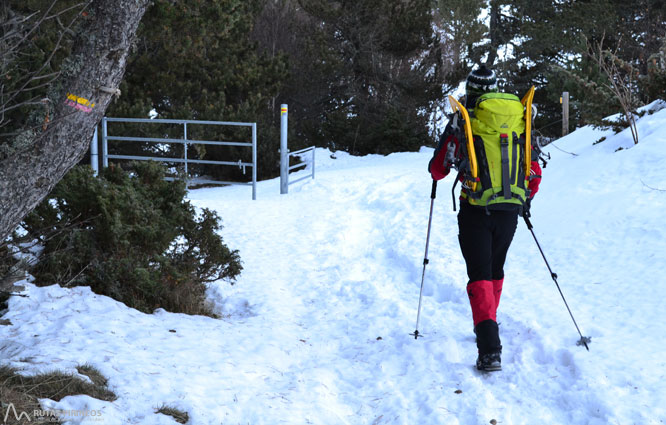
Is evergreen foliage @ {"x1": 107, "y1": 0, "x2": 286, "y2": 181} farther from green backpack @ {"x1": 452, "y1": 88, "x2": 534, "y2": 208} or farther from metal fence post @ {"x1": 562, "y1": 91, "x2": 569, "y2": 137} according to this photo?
green backpack @ {"x1": 452, "y1": 88, "x2": 534, "y2": 208}

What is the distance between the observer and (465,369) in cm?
439

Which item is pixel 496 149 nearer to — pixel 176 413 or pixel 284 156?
pixel 176 413

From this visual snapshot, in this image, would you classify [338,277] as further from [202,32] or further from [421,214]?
[202,32]

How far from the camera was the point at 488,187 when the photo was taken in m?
4.18

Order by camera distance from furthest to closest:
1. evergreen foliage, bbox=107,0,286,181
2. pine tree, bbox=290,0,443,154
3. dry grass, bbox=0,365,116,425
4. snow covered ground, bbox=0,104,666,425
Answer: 1. pine tree, bbox=290,0,443,154
2. evergreen foliage, bbox=107,0,286,181
3. snow covered ground, bbox=0,104,666,425
4. dry grass, bbox=0,365,116,425

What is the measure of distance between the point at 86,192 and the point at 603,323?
13.7ft

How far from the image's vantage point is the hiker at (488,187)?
420 centimetres

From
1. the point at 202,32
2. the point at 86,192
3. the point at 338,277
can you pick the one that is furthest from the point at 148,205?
the point at 202,32

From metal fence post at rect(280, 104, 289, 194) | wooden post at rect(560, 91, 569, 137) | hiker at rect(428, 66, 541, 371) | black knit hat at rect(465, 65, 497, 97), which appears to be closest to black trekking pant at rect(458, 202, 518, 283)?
hiker at rect(428, 66, 541, 371)

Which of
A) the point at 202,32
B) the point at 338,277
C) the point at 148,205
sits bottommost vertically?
the point at 338,277

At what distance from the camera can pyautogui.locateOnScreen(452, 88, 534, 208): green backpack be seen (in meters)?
4.18

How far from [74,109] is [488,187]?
244 cm

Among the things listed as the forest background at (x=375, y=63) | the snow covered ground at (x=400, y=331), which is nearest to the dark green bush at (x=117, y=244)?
the snow covered ground at (x=400, y=331)

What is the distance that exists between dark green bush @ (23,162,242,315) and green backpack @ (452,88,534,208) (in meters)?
2.82
